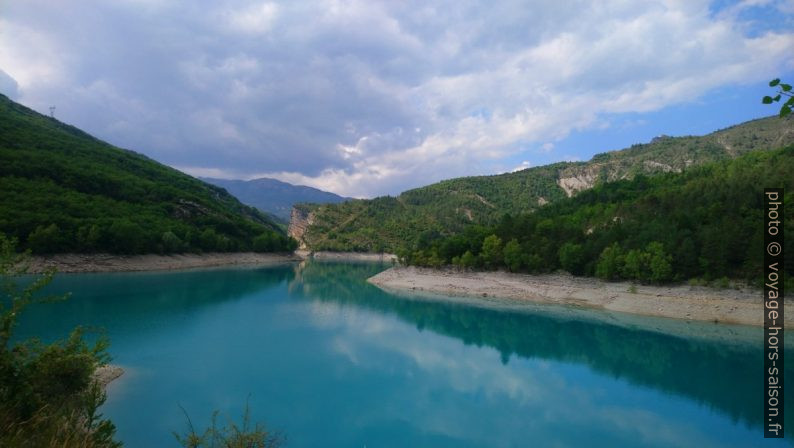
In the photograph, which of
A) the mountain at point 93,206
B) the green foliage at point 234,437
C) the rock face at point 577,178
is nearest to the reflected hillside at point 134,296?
the mountain at point 93,206

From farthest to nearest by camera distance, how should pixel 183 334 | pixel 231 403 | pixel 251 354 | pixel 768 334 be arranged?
1. pixel 768 334
2. pixel 183 334
3. pixel 251 354
4. pixel 231 403

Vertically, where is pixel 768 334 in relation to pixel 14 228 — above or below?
below

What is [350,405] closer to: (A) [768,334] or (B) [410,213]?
(A) [768,334]

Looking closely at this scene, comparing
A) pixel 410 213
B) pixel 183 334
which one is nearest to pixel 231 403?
pixel 183 334

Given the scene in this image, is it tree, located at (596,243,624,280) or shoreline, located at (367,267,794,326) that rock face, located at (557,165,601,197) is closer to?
shoreline, located at (367,267,794,326)

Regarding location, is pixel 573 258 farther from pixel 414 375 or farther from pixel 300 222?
pixel 300 222

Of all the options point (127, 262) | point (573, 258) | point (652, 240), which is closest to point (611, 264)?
point (573, 258)

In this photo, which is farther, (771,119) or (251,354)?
(771,119)

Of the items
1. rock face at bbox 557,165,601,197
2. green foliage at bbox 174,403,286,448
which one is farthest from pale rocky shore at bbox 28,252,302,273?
rock face at bbox 557,165,601,197
